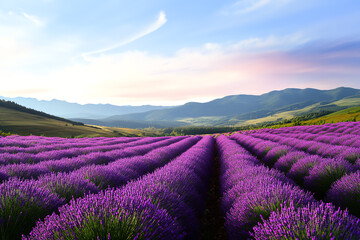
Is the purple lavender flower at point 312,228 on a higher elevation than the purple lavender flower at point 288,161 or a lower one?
higher

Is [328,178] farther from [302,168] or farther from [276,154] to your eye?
[276,154]

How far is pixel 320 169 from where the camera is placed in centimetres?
437

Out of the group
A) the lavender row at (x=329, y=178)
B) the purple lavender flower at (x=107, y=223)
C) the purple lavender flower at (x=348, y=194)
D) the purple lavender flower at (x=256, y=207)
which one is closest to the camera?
the purple lavender flower at (x=107, y=223)

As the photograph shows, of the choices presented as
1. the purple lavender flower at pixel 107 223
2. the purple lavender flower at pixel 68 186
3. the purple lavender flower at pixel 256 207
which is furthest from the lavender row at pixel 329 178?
the purple lavender flower at pixel 68 186

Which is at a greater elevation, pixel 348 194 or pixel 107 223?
pixel 107 223

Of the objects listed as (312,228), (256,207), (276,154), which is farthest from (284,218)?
(276,154)

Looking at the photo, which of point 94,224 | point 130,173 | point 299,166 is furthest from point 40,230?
point 299,166

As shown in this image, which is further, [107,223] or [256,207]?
[256,207]

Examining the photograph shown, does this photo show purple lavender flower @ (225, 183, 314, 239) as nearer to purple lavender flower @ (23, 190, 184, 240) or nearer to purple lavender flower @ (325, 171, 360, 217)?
purple lavender flower @ (23, 190, 184, 240)

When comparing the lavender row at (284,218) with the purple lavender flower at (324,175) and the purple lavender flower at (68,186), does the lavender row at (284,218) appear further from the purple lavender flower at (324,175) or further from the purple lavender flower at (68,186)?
the purple lavender flower at (68,186)

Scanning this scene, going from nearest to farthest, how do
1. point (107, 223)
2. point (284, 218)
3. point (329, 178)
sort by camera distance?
point (107, 223), point (284, 218), point (329, 178)

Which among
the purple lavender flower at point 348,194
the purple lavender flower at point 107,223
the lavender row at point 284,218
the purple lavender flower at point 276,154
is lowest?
the purple lavender flower at point 276,154

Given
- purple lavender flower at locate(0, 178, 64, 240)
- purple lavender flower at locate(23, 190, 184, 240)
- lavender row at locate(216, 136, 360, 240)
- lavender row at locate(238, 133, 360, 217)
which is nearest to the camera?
purple lavender flower at locate(23, 190, 184, 240)

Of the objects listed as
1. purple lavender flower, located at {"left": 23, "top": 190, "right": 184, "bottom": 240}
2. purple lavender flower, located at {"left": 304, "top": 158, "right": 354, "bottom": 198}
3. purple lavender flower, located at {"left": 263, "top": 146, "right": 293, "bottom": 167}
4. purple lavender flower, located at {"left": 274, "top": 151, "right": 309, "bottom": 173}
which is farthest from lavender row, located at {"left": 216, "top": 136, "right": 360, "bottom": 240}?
purple lavender flower, located at {"left": 263, "top": 146, "right": 293, "bottom": 167}
